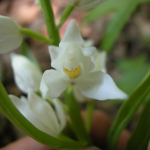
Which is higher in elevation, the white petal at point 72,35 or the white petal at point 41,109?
the white petal at point 72,35

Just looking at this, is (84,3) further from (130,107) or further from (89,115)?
(89,115)

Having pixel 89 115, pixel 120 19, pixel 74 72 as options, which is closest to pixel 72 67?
pixel 74 72

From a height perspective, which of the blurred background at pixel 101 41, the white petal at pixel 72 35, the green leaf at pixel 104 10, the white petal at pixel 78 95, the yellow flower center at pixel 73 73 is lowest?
the blurred background at pixel 101 41

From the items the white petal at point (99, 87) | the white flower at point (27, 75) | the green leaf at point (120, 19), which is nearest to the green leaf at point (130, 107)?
the white petal at point (99, 87)

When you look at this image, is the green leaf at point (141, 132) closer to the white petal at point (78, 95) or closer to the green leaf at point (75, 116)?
the green leaf at point (75, 116)

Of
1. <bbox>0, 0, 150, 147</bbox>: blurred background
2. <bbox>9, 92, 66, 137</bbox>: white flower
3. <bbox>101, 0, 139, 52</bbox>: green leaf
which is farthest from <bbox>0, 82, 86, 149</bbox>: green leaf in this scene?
<bbox>0, 0, 150, 147</bbox>: blurred background

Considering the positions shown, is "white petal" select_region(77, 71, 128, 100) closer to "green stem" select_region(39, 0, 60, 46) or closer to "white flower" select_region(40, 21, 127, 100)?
"white flower" select_region(40, 21, 127, 100)
